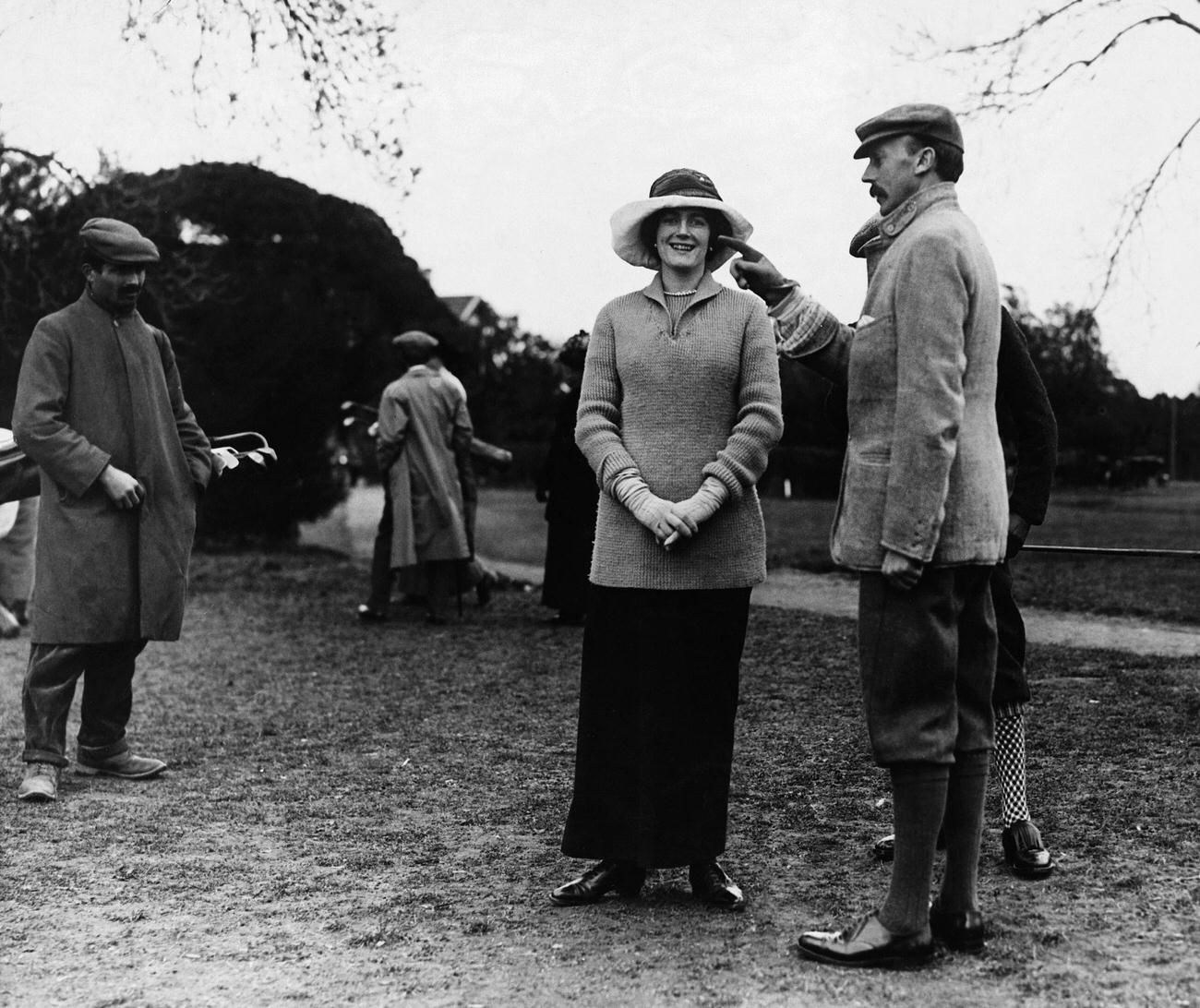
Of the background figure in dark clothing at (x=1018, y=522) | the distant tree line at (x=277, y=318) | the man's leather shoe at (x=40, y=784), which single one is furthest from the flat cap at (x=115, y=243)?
the distant tree line at (x=277, y=318)

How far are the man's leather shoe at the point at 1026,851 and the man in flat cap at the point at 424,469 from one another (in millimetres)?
7067

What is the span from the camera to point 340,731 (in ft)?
23.7

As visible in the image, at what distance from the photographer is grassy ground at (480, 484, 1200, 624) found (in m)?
11.9

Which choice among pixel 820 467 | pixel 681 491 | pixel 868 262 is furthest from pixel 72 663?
pixel 820 467

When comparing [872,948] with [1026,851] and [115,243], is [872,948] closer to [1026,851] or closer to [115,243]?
[1026,851]

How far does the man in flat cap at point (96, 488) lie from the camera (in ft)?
18.9

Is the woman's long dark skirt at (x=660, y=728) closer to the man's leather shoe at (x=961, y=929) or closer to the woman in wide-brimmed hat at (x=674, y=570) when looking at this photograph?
the woman in wide-brimmed hat at (x=674, y=570)

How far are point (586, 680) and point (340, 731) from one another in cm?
313

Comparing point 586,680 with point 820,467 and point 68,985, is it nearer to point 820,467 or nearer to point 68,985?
point 68,985

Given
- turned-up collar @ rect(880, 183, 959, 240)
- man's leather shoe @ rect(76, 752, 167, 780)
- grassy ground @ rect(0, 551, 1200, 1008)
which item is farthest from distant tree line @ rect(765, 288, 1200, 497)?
turned-up collar @ rect(880, 183, 959, 240)

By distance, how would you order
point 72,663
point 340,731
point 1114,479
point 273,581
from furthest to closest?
point 1114,479 < point 273,581 < point 340,731 < point 72,663

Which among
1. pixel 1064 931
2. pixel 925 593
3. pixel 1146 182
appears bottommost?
pixel 1064 931

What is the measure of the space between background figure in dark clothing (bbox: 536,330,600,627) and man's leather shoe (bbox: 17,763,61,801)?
16.2ft

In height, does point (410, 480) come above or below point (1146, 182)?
below
